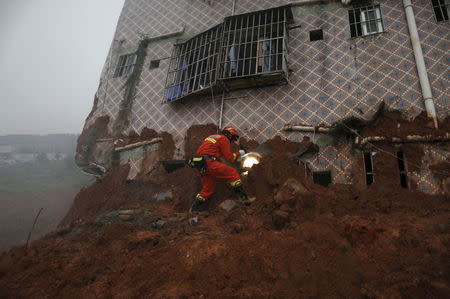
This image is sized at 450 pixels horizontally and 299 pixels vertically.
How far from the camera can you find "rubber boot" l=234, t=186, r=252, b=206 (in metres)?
5.44

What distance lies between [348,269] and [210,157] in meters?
3.32

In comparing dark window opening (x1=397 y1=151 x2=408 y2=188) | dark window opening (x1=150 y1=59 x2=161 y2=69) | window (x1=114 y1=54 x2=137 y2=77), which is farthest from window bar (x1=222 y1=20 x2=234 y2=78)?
dark window opening (x1=397 y1=151 x2=408 y2=188)

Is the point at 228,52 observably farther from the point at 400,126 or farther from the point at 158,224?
the point at 158,224

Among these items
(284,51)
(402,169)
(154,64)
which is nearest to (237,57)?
(284,51)

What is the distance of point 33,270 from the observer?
384cm

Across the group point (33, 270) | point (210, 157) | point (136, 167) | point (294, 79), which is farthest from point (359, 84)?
point (33, 270)

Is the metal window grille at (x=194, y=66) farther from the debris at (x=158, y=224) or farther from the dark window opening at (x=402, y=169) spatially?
the dark window opening at (x=402, y=169)

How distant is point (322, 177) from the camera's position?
6.36 metres

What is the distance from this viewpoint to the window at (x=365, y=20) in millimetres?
7605

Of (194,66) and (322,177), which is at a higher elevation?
(194,66)

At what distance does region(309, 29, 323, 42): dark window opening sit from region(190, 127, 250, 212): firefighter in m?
4.73

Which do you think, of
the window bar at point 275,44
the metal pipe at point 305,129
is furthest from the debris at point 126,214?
the window bar at point 275,44

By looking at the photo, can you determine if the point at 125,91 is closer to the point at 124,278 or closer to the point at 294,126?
the point at 294,126

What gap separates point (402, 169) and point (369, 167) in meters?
0.64
